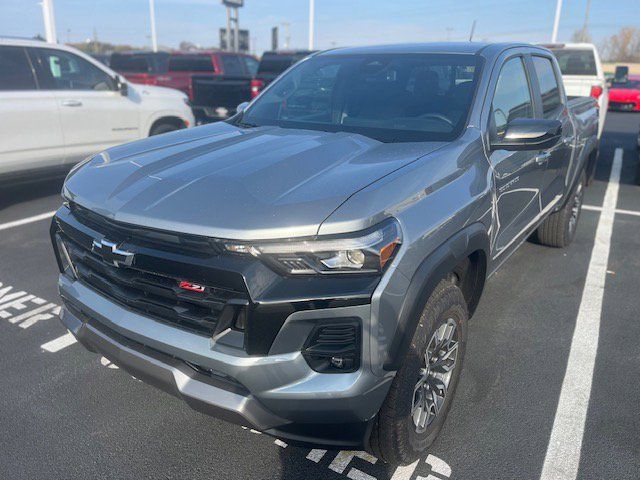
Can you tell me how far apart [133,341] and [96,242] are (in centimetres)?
45

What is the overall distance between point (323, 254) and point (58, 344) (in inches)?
92.1

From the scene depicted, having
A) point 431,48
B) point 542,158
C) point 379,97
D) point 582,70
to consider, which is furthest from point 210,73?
point 542,158

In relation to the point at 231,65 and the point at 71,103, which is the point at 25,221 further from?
the point at 231,65

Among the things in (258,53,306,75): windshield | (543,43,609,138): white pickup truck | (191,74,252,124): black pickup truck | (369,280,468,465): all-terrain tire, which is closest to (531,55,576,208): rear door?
(369,280,468,465): all-terrain tire

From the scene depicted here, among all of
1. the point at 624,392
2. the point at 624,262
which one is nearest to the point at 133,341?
the point at 624,392

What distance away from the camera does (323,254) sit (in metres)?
1.92

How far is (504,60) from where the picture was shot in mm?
3338

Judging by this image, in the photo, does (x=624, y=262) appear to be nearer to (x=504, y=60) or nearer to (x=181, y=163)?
(x=504, y=60)

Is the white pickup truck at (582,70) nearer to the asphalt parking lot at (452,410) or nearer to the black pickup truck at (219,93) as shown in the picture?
the black pickup truck at (219,93)

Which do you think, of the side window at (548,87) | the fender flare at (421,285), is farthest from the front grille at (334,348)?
the side window at (548,87)

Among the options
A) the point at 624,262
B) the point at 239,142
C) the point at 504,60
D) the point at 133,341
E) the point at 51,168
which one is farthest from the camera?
the point at 51,168

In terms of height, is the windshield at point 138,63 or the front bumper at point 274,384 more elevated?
the windshield at point 138,63

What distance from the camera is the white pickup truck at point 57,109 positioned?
5.88 m

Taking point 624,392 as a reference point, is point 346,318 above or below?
above
